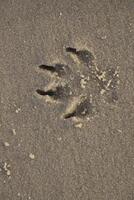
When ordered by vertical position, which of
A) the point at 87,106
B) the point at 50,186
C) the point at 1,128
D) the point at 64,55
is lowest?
the point at 50,186

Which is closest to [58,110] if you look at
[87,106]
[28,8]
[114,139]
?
[87,106]

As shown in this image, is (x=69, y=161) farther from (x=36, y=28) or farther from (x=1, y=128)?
(x=36, y=28)

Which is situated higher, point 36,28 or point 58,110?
point 36,28

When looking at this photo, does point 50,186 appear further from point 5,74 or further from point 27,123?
point 5,74

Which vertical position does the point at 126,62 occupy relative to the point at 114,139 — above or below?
above

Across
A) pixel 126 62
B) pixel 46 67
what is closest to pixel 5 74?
pixel 46 67

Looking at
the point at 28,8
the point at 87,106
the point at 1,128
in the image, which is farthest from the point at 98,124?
the point at 28,8
